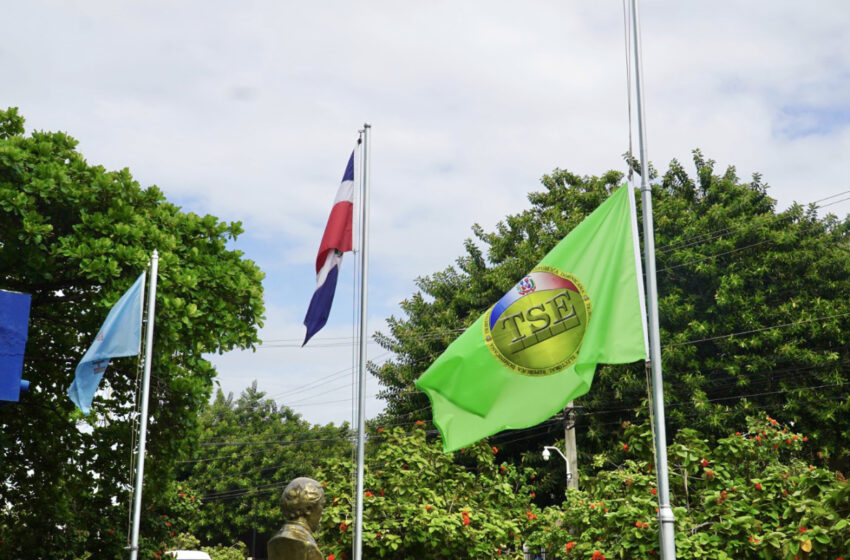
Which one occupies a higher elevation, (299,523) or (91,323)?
(91,323)

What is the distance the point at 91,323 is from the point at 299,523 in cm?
893

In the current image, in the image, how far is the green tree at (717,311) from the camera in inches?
880

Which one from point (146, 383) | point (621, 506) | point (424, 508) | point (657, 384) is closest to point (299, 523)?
point (657, 384)

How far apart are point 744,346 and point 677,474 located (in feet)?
35.9

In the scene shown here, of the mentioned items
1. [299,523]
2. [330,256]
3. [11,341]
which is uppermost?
[330,256]

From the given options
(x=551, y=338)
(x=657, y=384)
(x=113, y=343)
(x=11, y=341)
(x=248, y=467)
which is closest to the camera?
(x=657, y=384)

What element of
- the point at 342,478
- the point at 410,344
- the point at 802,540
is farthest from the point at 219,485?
the point at 802,540

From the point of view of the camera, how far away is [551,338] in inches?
326

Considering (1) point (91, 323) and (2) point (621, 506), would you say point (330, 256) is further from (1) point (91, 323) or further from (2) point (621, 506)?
(1) point (91, 323)

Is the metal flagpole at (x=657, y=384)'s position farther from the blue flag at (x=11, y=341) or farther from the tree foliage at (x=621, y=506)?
the blue flag at (x=11, y=341)

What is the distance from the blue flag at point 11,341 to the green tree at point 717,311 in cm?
1339

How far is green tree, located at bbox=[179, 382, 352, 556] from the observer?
154 ft

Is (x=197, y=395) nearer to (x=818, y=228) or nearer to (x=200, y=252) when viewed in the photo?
(x=200, y=252)

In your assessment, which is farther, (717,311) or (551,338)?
(717,311)
